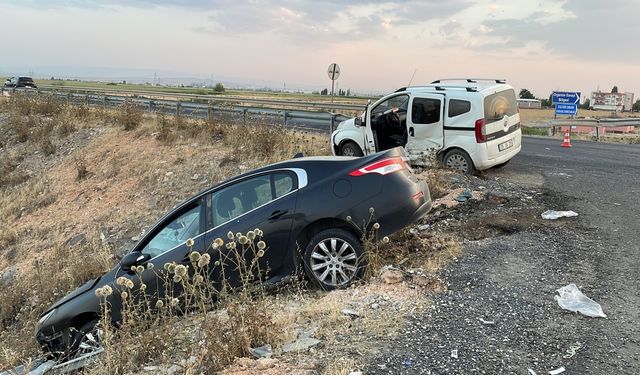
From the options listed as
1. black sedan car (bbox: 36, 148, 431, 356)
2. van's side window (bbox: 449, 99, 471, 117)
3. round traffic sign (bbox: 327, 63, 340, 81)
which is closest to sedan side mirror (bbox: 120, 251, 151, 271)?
black sedan car (bbox: 36, 148, 431, 356)

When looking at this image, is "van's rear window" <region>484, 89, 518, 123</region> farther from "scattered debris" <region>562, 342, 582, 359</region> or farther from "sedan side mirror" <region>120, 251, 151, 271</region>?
"sedan side mirror" <region>120, 251, 151, 271</region>

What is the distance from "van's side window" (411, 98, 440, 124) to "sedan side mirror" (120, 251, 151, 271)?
22.6 ft

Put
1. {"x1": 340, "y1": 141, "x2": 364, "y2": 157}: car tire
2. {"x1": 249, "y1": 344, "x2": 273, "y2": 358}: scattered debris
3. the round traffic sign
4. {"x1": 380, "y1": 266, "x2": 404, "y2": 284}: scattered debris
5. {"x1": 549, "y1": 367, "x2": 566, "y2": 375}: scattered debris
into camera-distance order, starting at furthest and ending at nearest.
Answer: the round traffic sign
{"x1": 340, "y1": 141, "x2": 364, "y2": 157}: car tire
{"x1": 380, "y1": 266, "x2": 404, "y2": 284}: scattered debris
{"x1": 249, "y1": 344, "x2": 273, "y2": 358}: scattered debris
{"x1": 549, "y1": 367, "x2": 566, "y2": 375}: scattered debris

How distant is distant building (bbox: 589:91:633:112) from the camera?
173 ft

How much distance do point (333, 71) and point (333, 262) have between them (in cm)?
1673

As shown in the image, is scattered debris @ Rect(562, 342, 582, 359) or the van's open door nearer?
scattered debris @ Rect(562, 342, 582, 359)

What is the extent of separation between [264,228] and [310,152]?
7.74 metres

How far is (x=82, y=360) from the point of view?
434 cm

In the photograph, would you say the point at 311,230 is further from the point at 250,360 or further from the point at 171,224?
the point at 250,360

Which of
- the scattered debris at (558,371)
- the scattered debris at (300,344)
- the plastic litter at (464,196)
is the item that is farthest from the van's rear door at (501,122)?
the scattered debris at (300,344)

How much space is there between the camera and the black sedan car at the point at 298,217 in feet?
18.2

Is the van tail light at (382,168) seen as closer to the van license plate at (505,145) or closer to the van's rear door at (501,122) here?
the van's rear door at (501,122)

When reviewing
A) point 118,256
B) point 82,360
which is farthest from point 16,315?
point 82,360

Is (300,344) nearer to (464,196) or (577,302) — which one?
(577,302)
